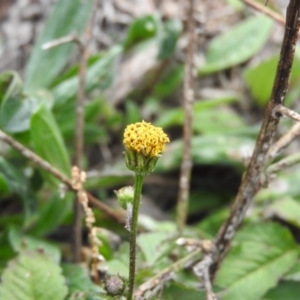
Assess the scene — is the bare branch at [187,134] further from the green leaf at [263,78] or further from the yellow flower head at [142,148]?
the yellow flower head at [142,148]

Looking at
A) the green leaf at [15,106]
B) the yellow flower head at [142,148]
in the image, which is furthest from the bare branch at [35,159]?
the yellow flower head at [142,148]

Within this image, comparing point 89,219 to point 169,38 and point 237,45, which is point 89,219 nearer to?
point 169,38

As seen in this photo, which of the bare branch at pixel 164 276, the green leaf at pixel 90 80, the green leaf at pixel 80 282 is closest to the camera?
the bare branch at pixel 164 276

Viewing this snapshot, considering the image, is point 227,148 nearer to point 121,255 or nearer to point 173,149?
point 173,149

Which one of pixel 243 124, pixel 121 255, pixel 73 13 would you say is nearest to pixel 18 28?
pixel 73 13

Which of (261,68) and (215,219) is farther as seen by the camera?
(261,68)
